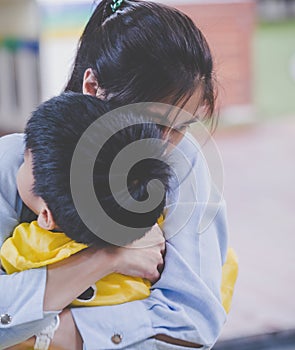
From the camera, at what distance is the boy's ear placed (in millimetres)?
659

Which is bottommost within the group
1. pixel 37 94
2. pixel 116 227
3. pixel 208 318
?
pixel 37 94

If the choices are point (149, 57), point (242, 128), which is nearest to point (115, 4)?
point (149, 57)

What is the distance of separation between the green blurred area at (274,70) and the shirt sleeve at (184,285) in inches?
154

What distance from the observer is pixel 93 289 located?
74cm

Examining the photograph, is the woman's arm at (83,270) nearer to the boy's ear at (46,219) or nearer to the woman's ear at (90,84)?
the boy's ear at (46,219)

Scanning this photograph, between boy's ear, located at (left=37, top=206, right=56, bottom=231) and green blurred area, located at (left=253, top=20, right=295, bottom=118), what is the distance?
407cm

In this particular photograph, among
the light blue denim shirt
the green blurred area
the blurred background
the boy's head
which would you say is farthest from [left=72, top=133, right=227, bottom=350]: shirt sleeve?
the green blurred area

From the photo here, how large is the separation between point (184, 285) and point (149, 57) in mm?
239

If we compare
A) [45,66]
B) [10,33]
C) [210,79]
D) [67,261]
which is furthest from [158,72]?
[10,33]

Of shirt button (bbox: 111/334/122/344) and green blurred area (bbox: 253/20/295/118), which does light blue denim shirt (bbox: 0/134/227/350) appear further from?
green blurred area (bbox: 253/20/295/118)

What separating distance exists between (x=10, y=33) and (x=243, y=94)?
1476 millimetres

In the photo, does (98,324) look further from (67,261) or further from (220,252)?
(220,252)

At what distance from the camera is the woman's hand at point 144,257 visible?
0.72m

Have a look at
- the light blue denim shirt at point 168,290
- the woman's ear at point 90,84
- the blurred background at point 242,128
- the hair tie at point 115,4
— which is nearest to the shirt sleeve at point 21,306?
the light blue denim shirt at point 168,290
